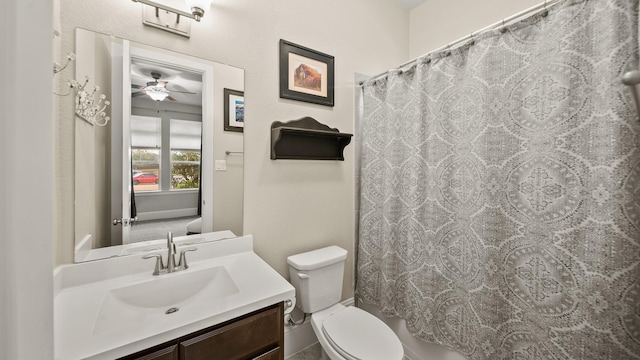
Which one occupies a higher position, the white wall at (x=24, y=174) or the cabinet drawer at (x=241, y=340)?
the white wall at (x=24, y=174)

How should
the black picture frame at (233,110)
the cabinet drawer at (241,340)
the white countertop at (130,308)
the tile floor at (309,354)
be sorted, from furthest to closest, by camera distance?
1. the tile floor at (309,354)
2. the black picture frame at (233,110)
3. the cabinet drawer at (241,340)
4. the white countertop at (130,308)

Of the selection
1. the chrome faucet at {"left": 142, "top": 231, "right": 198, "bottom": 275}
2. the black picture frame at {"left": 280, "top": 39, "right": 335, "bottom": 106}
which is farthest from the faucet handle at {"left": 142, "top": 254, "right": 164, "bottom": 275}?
the black picture frame at {"left": 280, "top": 39, "right": 335, "bottom": 106}

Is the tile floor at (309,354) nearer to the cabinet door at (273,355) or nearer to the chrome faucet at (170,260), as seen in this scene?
the cabinet door at (273,355)

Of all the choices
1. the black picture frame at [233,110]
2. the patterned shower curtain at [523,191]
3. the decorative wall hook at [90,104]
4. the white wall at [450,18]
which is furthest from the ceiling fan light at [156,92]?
the white wall at [450,18]

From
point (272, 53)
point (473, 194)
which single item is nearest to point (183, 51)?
point (272, 53)

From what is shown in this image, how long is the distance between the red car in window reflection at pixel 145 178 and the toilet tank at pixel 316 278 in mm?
882

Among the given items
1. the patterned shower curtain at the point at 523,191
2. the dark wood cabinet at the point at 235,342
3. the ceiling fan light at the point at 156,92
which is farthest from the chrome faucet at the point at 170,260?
the patterned shower curtain at the point at 523,191

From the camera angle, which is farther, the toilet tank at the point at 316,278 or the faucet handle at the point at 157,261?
the toilet tank at the point at 316,278

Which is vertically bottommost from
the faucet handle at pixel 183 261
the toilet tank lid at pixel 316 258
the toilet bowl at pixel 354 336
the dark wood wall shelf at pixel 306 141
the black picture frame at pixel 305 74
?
the toilet bowl at pixel 354 336

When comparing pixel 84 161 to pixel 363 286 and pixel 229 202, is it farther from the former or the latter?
pixel 363 286

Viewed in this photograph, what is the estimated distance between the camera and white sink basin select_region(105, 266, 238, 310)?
3.57ft

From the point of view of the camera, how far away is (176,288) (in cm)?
117

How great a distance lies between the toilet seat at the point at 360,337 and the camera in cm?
123

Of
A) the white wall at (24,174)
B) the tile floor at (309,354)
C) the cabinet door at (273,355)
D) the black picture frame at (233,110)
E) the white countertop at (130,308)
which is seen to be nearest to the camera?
the white wall at (24,174)
